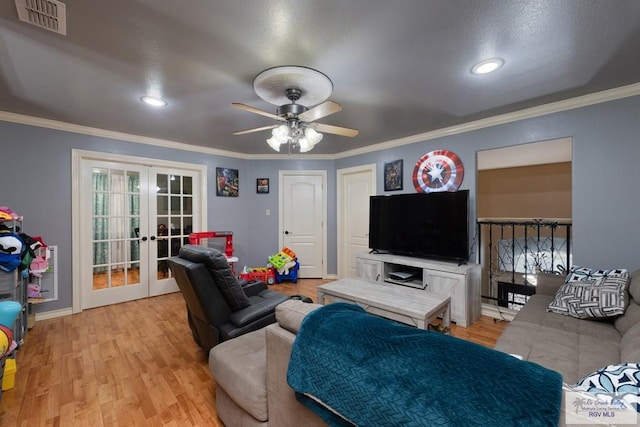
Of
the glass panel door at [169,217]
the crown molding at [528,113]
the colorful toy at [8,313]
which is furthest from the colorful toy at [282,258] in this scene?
the colorful toy at [8,313]

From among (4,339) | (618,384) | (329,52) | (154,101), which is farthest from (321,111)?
(4,339)

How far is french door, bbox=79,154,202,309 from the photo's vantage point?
3420mm

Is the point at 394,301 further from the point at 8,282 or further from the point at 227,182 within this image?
the point at 227,182

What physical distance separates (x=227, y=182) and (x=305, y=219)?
149 cm

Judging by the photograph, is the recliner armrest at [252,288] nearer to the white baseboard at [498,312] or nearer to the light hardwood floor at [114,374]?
the light hardwood floor at [114,374]

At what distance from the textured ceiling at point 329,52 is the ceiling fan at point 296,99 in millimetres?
82

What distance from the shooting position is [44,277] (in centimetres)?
309

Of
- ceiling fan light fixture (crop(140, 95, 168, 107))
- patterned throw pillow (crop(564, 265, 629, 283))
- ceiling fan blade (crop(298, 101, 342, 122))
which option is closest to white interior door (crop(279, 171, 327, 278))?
ceiling fan light fixture (crop(140, 95, 168, 107))

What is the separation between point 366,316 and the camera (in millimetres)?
1020

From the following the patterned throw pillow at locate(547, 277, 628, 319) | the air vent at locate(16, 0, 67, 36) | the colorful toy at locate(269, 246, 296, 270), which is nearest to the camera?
the air vent at locate(16, 0, 67, 36)

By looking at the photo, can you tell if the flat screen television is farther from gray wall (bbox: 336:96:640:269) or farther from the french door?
the french door

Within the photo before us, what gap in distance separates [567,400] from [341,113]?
273 centimetres

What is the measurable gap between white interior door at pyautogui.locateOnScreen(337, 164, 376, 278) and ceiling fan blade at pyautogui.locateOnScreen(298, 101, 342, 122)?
2490 millimetres

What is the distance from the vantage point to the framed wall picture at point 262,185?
486 centimetres
